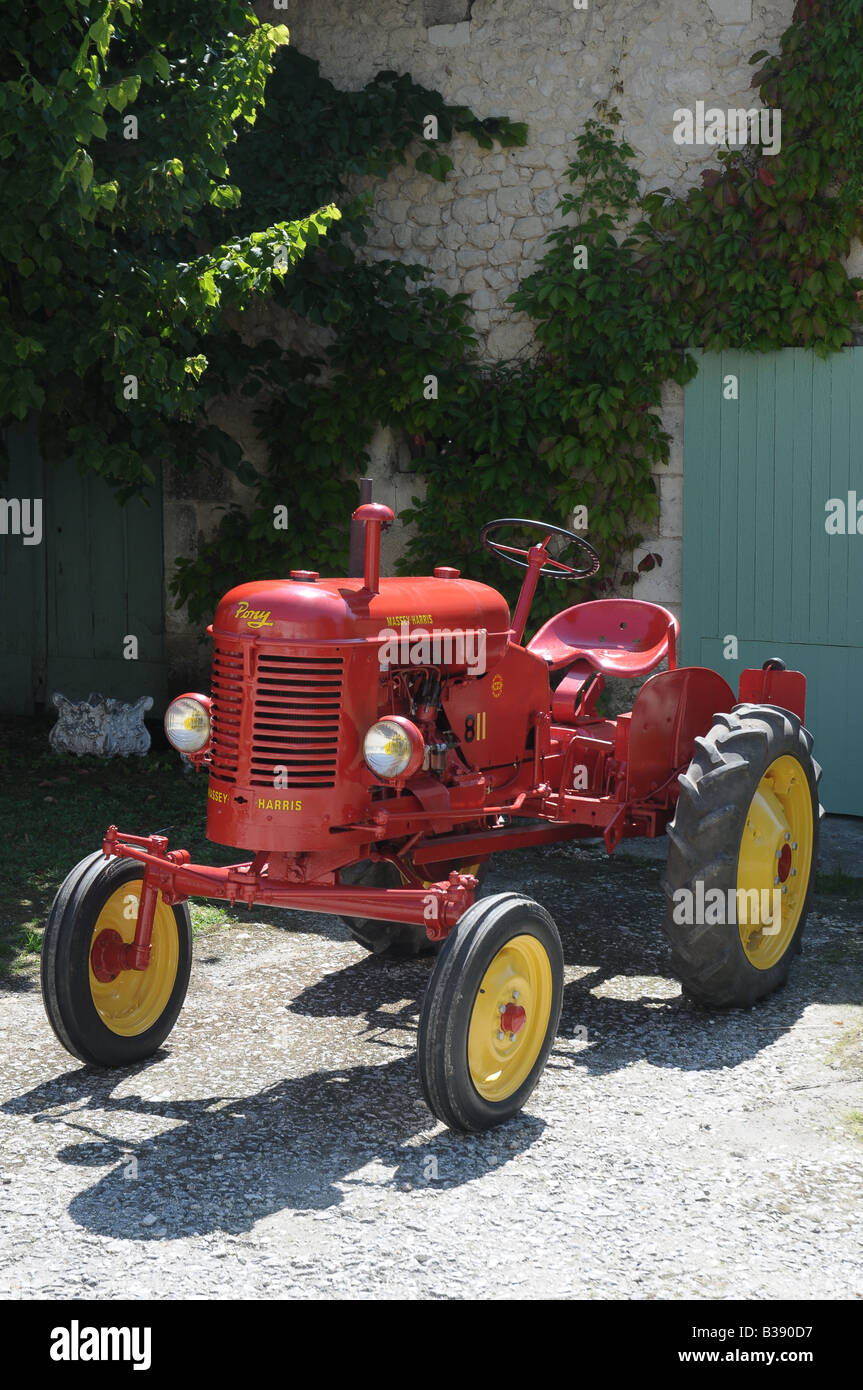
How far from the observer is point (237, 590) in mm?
4391

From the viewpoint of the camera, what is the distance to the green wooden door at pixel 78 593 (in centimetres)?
1008

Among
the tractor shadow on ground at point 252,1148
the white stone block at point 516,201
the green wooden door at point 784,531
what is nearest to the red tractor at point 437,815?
the tractor shadow on ground at point 252,1148

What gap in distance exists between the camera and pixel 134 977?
4523 mm

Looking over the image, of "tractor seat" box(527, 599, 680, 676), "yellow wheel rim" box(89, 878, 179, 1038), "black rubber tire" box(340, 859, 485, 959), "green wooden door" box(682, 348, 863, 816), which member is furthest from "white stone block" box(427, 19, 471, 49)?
"yellow wheel rim" box(89, 878, 179, 1038)

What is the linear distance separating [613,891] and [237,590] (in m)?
2.71

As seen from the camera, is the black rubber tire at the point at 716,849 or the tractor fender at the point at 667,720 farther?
the tractor fender at the point at 667,720

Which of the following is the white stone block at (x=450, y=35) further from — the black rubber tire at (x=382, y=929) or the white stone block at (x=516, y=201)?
the black rubber tire at (x=382, y=929)

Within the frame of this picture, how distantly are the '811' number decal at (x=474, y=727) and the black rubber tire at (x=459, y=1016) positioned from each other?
35.1 inches

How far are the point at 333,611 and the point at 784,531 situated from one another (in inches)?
164

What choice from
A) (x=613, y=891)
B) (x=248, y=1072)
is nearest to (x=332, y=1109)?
(x=248, y=1072)

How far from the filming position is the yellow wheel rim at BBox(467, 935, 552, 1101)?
3.95 meters

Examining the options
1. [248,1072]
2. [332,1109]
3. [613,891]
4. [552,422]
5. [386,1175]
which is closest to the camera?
[386,1175]

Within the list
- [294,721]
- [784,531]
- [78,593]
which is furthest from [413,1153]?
[78,593]
